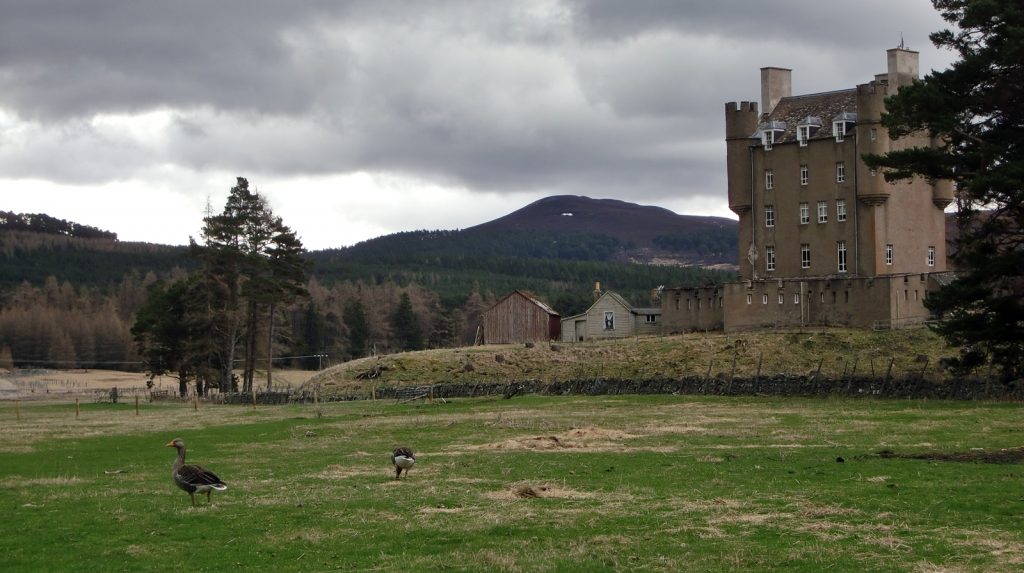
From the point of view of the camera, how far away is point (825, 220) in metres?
87.9

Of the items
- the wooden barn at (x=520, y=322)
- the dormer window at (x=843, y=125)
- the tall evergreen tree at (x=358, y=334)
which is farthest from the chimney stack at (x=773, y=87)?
the tall evergreen tree at (x=358, y=334)

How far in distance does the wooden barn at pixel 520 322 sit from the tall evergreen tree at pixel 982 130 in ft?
233

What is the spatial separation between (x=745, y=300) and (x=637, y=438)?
5338 centimetres

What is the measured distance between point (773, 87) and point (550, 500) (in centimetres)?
7832

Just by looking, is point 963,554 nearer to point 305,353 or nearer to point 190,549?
point 190,549

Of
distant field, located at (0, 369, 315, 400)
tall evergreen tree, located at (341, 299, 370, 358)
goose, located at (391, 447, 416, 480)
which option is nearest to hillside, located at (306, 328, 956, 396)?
distant field, located at (0, 369, 315, 400)

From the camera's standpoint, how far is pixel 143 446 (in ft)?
139

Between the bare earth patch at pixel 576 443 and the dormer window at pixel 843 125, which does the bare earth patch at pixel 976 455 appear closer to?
the bare earth patch at pixel 576 443

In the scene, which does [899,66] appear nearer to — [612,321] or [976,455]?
[612,321]

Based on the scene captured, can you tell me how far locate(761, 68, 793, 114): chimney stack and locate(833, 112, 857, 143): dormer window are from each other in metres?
9.41

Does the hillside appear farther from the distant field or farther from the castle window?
the distant field

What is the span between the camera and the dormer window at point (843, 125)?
285 ft

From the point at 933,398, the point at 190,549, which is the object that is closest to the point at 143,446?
the point at 190,549

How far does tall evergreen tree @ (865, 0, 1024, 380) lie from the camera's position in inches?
1459
